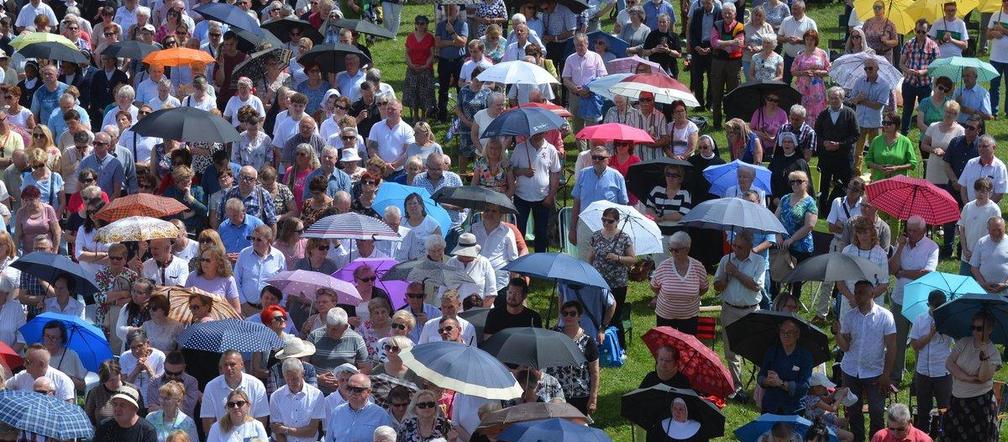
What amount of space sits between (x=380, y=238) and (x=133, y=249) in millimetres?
2279

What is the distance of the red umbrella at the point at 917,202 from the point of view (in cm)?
1894

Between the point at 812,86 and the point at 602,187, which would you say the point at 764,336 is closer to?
the point at 602,187

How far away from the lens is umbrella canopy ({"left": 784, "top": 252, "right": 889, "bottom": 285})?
17.1 meters

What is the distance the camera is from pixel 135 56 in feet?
77.3

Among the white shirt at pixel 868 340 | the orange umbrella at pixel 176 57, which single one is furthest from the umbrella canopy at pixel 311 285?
the orange umbrella at pixel 176 57

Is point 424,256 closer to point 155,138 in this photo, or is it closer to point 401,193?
point 401,193

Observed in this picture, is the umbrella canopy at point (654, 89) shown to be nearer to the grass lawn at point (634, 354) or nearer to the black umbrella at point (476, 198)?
the grass lawn at point (634, 354)

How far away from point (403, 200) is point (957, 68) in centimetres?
737

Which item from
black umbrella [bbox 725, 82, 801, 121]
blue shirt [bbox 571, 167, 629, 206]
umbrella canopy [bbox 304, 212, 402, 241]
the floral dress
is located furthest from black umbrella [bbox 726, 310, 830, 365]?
the floral dress

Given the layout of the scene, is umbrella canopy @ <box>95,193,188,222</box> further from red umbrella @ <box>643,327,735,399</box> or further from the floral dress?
the floral dress

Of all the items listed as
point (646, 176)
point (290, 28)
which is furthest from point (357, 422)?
Answer: point (290, 28)

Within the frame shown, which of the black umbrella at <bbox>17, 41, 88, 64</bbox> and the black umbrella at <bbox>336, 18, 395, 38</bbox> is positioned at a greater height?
the black umbrella at <bbox>17, 41, 88, 64</bbox>

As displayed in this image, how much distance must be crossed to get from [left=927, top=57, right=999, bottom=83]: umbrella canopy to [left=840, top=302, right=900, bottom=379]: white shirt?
684cm

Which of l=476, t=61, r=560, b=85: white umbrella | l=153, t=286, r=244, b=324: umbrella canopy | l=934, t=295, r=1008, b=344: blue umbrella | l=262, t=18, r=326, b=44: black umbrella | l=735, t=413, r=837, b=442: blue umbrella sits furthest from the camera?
l=262, t=18, r=326, b=44: black umbrella
